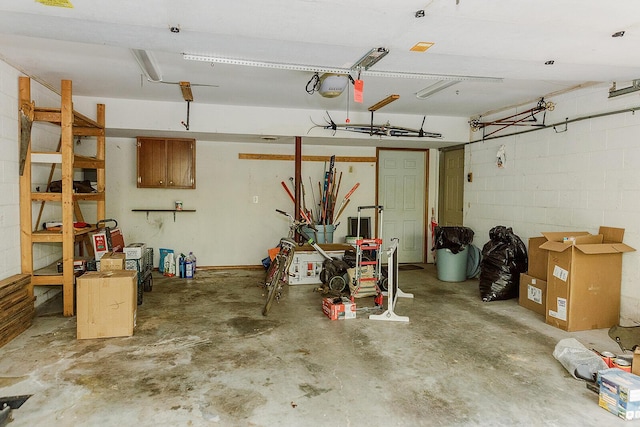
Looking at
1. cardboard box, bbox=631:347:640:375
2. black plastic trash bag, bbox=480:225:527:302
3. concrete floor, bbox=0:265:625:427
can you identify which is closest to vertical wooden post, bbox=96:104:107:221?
concrete floor, bbox=0:265:625:427

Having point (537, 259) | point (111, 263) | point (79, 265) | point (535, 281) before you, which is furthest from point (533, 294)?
point (79, 265)

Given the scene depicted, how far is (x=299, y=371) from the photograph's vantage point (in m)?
2.79

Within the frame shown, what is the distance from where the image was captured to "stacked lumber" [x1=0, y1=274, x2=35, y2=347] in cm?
319

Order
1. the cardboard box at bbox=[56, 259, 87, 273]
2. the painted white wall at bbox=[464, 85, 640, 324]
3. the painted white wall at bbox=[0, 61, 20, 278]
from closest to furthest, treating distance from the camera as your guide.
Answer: the painted white wall at bbox=[0, 61, 20, 278], the painted white wall at bbox=[464, 85, 640, 324], the cardboard box at bbox=[56, 259, 87, 273]

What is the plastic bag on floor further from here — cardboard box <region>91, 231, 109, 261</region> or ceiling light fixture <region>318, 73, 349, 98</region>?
cardboard box <region>91, 231, 109, 261</region>

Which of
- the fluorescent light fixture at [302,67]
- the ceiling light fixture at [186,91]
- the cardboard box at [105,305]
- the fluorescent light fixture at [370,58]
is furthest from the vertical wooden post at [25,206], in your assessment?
the fluorescent light fixture at [370,58]

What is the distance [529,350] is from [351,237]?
344 centimetres

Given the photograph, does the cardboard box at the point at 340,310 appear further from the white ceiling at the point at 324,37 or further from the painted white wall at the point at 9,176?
the painted white wall at the point at 9,176

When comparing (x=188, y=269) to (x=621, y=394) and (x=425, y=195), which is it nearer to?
(x=425, y=195)

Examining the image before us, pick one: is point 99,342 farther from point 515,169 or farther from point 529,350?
point 515,169

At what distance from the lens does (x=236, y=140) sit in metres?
6.12

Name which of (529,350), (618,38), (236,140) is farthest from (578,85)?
(236,140)

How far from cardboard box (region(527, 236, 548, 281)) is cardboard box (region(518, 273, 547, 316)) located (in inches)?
2.4

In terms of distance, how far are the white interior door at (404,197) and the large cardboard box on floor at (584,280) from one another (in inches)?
126
